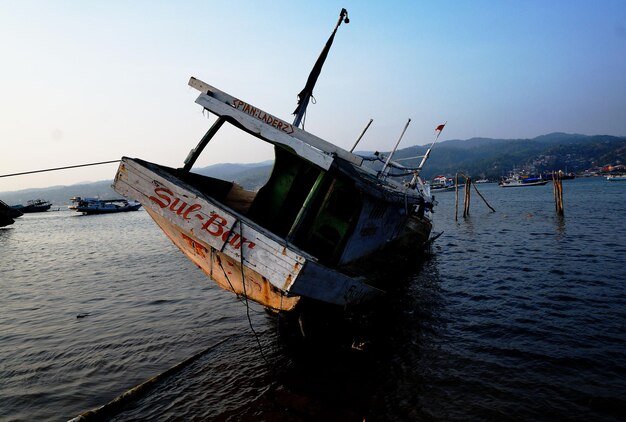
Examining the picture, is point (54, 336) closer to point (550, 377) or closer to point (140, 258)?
point (550, 377)

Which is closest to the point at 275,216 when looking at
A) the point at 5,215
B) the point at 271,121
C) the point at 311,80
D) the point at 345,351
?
the point at 271,121

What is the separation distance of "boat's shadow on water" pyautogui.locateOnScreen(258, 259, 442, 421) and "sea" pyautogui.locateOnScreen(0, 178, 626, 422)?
1.3 inches

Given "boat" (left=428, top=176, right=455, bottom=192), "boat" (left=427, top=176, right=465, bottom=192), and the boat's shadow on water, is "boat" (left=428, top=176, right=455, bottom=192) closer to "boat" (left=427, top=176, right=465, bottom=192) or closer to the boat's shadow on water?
"boat" (left=427, top=176, right=465, bottom=192)

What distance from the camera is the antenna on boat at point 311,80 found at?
35.4ft

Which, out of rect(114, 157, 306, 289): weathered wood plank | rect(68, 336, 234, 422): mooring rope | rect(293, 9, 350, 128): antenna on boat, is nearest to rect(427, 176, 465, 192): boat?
rect(293, 9, 350, 128): antenna on boat

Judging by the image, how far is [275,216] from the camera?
795cm

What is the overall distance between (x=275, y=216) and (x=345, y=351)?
3430 millimetres

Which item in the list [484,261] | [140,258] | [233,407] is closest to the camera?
[233,407]

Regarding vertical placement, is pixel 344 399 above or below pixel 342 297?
below

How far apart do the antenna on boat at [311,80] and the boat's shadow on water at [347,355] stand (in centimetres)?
651

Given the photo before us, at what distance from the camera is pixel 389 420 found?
475 centimetres

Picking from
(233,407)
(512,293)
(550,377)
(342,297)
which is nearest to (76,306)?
(233,407)

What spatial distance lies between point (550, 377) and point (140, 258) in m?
21.1

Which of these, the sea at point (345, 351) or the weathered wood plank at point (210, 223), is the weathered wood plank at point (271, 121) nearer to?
the weathered wood plank at point (210, 223)
